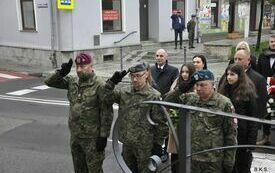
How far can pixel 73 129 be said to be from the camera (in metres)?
4.97

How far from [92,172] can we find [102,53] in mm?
13826

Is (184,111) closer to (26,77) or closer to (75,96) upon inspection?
(75,96)

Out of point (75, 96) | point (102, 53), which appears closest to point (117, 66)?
point (102, 53)

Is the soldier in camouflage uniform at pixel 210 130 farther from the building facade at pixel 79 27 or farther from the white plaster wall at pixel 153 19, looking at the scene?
the white plaster wall at pixel 153 19

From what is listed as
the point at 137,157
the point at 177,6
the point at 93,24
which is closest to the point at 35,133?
the point at 137,157

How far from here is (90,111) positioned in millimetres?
4895

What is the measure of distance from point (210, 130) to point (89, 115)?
58.8 inches

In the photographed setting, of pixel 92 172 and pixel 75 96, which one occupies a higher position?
pixel 75 96

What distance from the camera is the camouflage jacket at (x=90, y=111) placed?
191 inches

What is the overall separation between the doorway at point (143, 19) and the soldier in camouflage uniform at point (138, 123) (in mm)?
16945

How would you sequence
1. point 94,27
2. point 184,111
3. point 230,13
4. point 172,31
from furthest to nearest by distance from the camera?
point 230,13 → point 172,31 → point 94,27 → point 184,111

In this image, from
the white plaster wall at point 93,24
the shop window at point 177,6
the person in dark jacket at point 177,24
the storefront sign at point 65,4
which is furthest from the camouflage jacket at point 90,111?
the shop window at point 177,6

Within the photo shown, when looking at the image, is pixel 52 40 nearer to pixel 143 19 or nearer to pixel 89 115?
pixel 143 19

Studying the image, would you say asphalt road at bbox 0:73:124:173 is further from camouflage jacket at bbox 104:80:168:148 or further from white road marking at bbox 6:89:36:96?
camouflage jacket at bbox 104:80:168:148
